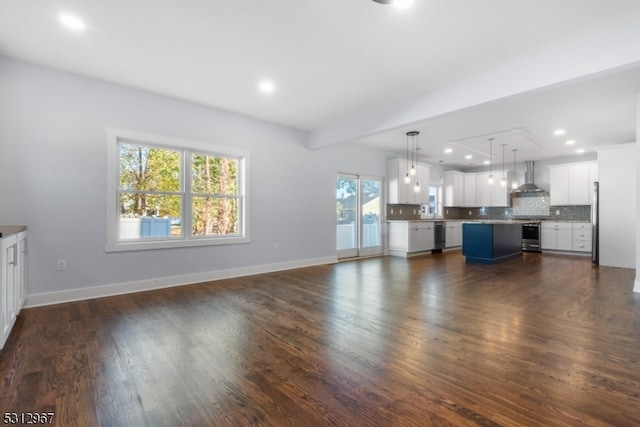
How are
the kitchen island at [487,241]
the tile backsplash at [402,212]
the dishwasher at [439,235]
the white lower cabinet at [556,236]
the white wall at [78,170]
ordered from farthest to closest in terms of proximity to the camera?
the dishwasher at [439,235] < the tile backsplash at [402,212] < the white lower cabinet at [556,236] < the kitchen island at [487,241] < the white wall at [78,170]

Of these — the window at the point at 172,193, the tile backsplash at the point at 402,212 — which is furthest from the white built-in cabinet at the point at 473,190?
the window at the point at 172,193

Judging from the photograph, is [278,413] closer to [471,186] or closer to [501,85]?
[501,85]

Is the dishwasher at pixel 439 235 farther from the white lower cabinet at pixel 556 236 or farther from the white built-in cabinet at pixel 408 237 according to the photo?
the white lower cabinet at pixel 556 236

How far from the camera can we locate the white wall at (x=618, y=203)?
5543 millimetres

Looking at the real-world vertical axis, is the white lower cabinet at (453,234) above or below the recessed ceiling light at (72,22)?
below

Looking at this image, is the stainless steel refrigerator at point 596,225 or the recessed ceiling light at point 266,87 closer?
the recessed ceiling light at point 266,87

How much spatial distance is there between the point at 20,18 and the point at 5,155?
150 centimetres

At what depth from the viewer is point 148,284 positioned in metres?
4.14

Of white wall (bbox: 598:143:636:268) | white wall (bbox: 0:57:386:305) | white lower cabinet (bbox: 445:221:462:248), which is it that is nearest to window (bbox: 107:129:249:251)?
white wall (bbox: 0:57:386:305)

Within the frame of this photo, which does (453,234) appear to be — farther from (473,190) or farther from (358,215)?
(358,215)

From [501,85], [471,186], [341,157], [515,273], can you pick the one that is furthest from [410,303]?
[471,186]

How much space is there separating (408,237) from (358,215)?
4.58ft

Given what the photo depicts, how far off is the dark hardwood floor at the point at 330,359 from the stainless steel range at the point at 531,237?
473 cm

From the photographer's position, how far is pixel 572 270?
564cm
